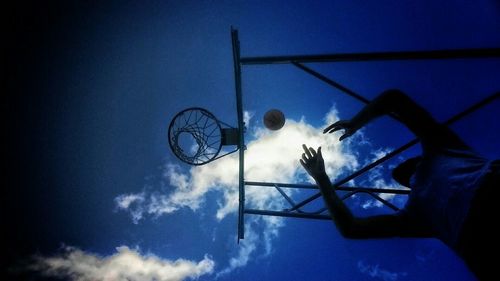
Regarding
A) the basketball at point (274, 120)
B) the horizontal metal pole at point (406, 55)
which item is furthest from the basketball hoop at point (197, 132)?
the horizontal metal pole at point (406, 55)

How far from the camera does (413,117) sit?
147 cm

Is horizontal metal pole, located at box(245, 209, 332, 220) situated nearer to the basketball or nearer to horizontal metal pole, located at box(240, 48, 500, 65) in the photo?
the basketball

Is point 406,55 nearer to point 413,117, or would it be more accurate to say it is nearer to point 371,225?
point 413,117

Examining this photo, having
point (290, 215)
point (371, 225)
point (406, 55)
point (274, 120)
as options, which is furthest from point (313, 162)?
point (274, 120)

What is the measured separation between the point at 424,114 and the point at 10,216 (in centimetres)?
3378

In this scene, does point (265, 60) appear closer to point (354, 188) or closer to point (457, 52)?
point (457, 52)

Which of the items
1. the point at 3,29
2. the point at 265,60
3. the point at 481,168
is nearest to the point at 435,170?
the point at 481,168

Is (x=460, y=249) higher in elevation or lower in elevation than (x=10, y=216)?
lower

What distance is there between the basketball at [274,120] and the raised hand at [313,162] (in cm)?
397

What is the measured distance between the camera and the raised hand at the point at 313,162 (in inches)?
67.6

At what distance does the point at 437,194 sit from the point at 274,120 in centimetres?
474

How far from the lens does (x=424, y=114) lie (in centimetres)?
147

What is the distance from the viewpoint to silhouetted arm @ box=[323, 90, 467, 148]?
140 cm

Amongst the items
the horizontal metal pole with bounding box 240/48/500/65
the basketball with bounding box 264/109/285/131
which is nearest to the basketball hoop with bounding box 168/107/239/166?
the basketball with bounding box 264/109/285/131
